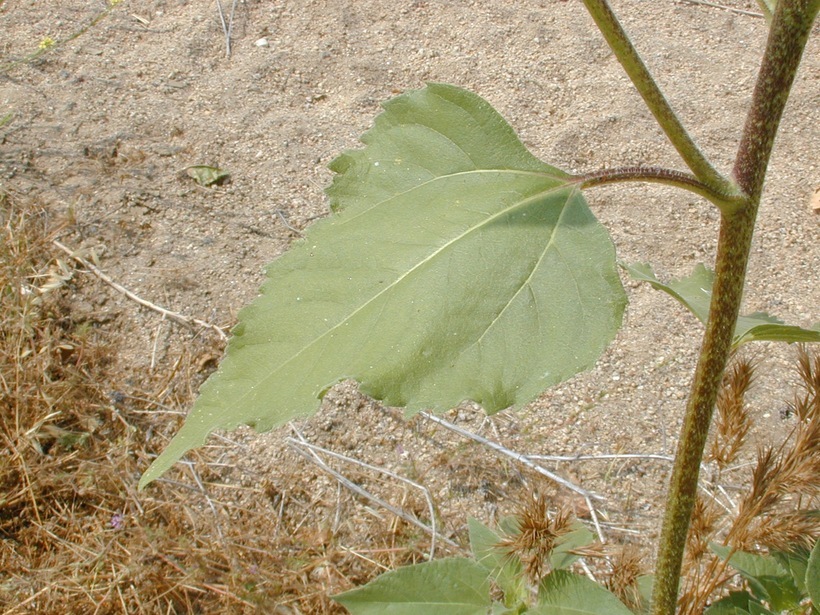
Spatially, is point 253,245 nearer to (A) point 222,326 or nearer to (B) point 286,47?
(A) point 222,326

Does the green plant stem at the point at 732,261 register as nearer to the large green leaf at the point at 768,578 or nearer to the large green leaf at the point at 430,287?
the large green leaf at the point at 430,287

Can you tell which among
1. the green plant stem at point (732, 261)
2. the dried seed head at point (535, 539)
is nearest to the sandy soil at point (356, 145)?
the dried seed head at point (535, 539)

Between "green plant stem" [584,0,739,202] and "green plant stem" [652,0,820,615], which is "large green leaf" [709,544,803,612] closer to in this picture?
"green plant stem" [652,0,820,615]

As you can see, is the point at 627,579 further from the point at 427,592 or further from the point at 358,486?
the point at 358,486

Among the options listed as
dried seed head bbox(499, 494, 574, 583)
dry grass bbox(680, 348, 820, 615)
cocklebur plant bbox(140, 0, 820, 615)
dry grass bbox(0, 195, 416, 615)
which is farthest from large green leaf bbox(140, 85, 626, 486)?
dry grass bbox(0, 195, 416, 615)

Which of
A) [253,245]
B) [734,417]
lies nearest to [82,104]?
[253,245]

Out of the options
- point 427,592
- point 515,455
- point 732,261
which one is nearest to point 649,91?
point 732,261
